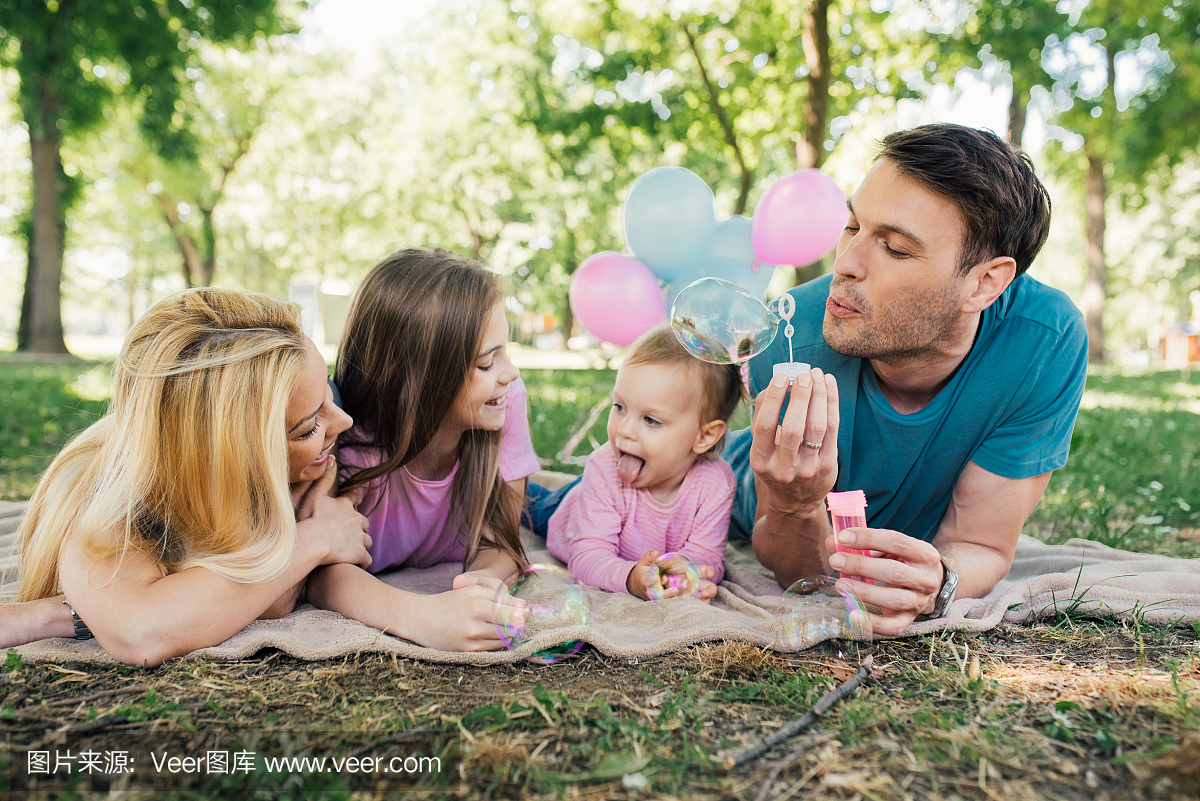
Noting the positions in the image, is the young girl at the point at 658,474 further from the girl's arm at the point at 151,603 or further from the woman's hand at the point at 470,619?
the girl's arm at the point at 151,603

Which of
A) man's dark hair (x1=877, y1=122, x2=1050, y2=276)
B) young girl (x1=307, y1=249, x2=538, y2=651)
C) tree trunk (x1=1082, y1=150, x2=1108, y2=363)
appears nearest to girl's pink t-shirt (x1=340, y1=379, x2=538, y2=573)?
young girl (x1=307, y1=249, x2=538, y2=651)

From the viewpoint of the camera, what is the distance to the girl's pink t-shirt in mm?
2705

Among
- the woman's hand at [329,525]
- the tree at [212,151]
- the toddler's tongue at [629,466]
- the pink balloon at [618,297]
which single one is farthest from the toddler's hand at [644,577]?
the tree at [212,151]

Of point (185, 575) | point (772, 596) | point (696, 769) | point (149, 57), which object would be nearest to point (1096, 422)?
point (772, 596)

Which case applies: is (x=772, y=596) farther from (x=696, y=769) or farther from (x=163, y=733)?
(x=163, y=733)

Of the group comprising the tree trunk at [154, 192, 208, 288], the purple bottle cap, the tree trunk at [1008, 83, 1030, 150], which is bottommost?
the purple bottle cap

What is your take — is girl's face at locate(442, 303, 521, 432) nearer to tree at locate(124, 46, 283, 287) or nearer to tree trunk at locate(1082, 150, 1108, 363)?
tree trunk at locate(1082, 150, 1108, 363)

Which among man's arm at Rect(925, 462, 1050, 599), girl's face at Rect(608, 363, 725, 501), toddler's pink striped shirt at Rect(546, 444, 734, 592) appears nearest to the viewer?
man's arm at Rect(925, 462, 1050, 599)

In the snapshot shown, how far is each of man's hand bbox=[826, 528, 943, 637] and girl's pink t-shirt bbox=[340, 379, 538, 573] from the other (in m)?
1.39

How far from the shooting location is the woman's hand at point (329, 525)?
2.27m

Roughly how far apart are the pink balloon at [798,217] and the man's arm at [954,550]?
Result: 94.8 inches

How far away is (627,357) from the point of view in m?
2.78

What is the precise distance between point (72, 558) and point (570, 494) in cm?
177

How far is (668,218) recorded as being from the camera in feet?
14.9
